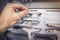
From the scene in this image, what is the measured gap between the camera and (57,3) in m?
0.71

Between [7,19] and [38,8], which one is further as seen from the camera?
[38,8]

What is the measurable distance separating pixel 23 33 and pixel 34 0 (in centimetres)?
21

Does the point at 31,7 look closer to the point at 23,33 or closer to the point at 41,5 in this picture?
the point at 41,5

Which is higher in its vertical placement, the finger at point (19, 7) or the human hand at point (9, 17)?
the finger at point (19, 7)

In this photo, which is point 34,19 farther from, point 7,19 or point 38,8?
point 7,19

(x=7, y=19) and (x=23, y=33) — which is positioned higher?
(x=7, y=19)

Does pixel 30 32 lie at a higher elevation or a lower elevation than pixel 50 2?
lower

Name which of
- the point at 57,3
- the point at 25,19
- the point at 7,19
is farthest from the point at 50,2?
the point at 7,19

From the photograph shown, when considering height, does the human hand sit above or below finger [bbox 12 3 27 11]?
below

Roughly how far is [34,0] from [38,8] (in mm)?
53

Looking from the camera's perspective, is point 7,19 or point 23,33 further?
point 23,33

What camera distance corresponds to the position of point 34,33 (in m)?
0.73

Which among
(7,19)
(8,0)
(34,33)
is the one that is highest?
(8,0)

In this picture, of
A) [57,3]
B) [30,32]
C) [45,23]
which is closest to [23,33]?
[30,32]
